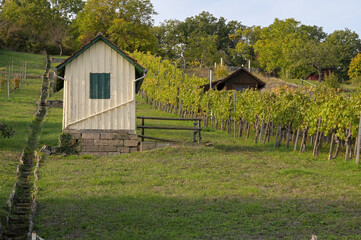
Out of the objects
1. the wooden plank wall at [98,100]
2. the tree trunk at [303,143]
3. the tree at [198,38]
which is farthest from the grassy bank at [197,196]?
the tree at [198,38]

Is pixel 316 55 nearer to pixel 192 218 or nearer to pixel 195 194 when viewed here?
pixel 195 194

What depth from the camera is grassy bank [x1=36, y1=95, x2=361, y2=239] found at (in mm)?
9625

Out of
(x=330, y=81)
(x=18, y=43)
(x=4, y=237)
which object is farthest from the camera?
(x=18, y=43)

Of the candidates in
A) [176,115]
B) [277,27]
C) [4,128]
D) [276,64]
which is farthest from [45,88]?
[277,27]

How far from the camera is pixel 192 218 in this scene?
10352 millimetres

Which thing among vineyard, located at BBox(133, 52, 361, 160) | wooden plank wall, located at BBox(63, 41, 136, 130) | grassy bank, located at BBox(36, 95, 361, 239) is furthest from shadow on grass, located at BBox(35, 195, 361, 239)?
wooden plank wall, located at BBox(63, 41, 136, 130)

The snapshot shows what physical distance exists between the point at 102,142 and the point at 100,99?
1.72 metres

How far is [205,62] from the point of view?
7462 cm

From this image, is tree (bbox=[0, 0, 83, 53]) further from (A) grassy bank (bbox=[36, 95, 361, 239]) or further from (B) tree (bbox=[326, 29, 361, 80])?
(A) grassy bank (bbox=[36, 95, 361, 239])

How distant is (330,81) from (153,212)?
44071 mm

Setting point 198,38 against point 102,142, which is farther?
point 198,38

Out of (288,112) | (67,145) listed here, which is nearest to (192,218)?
(67,145)

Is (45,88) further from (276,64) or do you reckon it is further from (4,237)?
(276,64)

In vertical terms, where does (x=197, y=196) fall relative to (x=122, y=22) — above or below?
below
